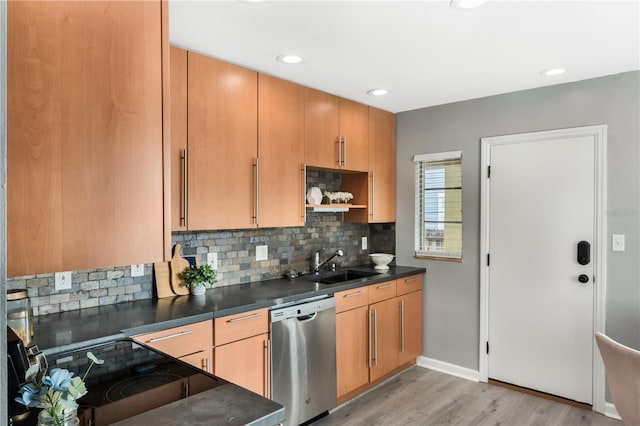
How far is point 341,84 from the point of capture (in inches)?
128

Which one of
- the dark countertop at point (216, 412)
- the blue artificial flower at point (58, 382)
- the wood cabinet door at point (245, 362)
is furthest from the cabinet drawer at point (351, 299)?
the blue artificial flower at point (58, 382)

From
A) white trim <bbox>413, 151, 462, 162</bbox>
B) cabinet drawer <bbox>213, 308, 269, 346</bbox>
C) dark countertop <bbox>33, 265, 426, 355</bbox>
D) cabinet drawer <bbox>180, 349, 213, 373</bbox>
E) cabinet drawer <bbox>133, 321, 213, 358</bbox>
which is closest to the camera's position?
dark countertop <bbox>33, 265, 426, 355</bbox>

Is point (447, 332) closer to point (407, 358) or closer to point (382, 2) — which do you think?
point (407, 358)

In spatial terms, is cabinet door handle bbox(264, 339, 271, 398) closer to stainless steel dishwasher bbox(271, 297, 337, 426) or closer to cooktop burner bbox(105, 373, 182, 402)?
stainless steel dishwasher bbox(271, 297, 337, 426)

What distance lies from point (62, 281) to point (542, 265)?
3.32m

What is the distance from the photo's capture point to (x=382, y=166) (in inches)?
159

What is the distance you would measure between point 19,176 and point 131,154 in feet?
0.81

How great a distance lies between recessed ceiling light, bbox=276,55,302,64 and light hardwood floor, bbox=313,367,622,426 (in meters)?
2.47

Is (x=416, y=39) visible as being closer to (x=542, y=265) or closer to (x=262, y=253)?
(x=262, y=253)

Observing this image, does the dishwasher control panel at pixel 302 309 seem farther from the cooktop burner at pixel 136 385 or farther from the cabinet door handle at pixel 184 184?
the cooktop burner at pixel 136 385

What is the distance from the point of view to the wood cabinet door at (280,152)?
293 cm

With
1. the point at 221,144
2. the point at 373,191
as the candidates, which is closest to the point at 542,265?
the point at 373,191

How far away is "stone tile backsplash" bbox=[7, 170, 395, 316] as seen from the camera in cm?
226

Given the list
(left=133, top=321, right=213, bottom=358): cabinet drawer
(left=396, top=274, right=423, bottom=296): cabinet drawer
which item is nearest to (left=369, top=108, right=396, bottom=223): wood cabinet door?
(left=396, top=274, right=423, bottom=296): cabinet drawer
